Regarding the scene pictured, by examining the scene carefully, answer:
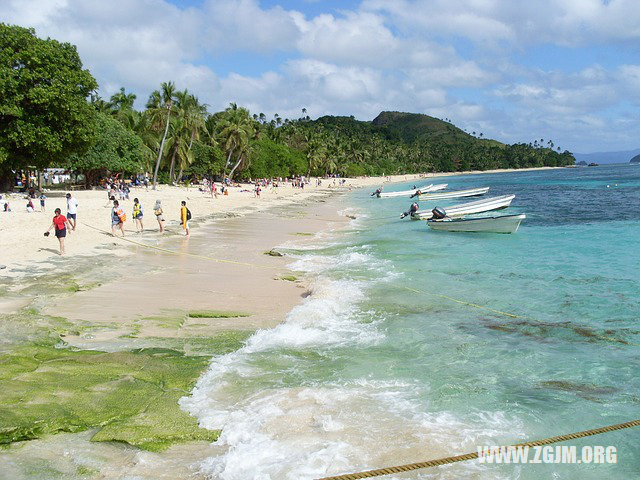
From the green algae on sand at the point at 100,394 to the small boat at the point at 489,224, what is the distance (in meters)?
20.2

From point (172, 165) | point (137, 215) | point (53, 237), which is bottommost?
point (53, 237)

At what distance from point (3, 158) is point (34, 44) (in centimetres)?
745

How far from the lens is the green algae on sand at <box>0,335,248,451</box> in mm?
5539

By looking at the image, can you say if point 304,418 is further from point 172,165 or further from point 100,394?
point 172,165

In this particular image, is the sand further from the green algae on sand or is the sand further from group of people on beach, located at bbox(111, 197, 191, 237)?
the green algae on sand

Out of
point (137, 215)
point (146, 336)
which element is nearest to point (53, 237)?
point (137, 215)

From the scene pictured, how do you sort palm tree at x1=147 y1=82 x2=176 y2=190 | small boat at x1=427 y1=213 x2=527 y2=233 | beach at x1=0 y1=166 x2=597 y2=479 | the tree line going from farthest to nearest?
1. palm tree at x1=147 y1=82 x2=176 y2=190
2. the tree line
3. small boat at x1=427 y1=213 x2=527 y2=233
4. beach at x1=0 y1=166 x2=597 y2=479

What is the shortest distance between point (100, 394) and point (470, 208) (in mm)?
31736

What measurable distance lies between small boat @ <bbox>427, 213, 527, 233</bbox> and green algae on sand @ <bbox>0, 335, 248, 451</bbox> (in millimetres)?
20236

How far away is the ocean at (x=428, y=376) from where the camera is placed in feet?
18.4

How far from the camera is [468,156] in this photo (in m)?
192

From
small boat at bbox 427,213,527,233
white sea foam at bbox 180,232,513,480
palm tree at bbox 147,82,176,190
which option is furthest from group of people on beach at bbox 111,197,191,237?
palm tree at bbox 147,82,176,190

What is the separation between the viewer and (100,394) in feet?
20.7

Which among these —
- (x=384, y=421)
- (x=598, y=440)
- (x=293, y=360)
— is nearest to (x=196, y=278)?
(x=293, y=360)
